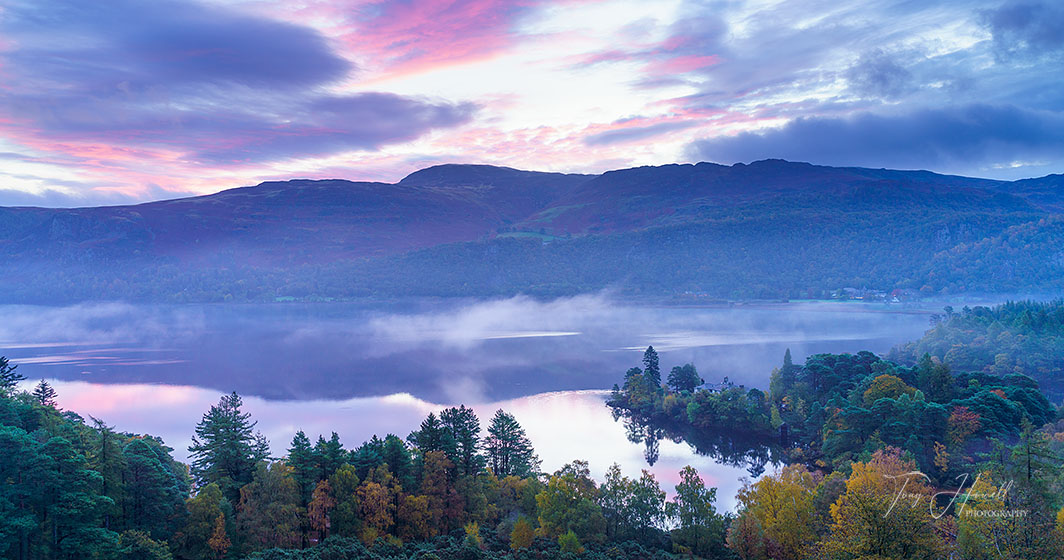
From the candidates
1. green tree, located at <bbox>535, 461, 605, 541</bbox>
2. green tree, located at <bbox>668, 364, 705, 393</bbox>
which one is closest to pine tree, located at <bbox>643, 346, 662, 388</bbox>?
green tree, located at <bbox>668, 364, 705, 393</bbox>

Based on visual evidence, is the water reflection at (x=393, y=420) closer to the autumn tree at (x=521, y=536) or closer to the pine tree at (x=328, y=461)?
the autumn tree at (x=521, y=536)

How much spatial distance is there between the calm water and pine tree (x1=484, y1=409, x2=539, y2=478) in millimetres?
7039

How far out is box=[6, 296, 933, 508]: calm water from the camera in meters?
50.6

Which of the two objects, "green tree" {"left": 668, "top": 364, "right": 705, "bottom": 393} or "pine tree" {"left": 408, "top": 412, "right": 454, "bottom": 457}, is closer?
"pine tree" {"left": 408, "top": 412, "right": 454, "bottom": 457}

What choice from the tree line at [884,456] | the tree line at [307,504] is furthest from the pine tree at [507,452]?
the tree line at [884,456]

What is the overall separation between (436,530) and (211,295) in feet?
640

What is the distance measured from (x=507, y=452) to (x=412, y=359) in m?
57.1

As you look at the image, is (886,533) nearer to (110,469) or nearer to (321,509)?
(321,509)

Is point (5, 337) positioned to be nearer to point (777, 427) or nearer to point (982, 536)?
point (777, 427)

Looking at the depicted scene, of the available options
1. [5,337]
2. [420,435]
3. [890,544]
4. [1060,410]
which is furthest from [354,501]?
[5,337]

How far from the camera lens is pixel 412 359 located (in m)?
86.4

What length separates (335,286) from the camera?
198 metres

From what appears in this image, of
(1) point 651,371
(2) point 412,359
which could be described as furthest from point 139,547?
(2) point 412,359

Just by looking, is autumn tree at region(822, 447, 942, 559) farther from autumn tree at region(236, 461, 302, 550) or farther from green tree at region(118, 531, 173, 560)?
green tree at region(118, 531, 173, 560)
